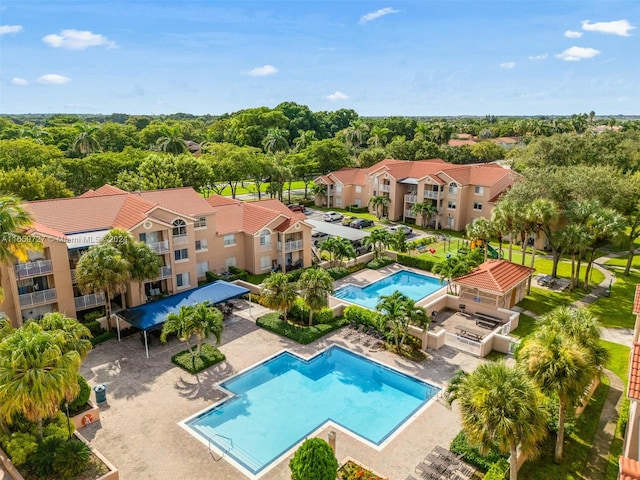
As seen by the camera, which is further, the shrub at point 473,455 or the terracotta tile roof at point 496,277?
the terracotta tile roof at point 496,277

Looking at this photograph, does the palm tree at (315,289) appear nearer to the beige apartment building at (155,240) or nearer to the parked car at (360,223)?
the beige apartment building at (155,240)

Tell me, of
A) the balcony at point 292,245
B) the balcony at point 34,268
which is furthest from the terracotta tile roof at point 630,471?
the balcony at point 292,245

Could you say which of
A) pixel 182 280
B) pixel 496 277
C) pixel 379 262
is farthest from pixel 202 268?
pixel 496 277

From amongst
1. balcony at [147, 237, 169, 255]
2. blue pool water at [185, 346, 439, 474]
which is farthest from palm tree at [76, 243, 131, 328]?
blue pool water at [185, 346, 439, 474]

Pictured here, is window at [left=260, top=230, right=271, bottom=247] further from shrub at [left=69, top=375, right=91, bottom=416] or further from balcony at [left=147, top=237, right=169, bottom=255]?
shrub at [left=69, top=375, right=91, bottom=416]

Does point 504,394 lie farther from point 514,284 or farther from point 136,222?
point 136,222
